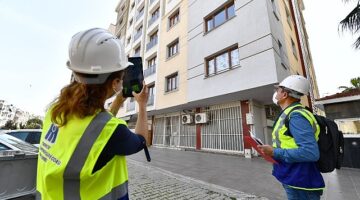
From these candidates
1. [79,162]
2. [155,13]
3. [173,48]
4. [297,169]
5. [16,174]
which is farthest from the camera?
[155,13]

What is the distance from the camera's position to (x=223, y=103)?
35.9ft

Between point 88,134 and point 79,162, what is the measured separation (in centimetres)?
13

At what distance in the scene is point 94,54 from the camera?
1.12 metres

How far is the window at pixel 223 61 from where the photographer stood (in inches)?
368

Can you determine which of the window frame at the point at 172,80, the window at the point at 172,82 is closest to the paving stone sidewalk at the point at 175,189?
the window frame at the point at 172,80

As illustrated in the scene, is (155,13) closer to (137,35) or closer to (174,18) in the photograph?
(137,35)

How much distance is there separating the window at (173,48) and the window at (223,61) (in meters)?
3.84

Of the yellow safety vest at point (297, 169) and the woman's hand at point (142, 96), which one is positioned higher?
the woman's hand at point (142, 96)

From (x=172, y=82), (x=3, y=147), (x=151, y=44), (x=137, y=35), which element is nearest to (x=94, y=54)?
(x=3, y=147)

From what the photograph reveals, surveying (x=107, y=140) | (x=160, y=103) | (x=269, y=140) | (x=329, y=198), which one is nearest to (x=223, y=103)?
(x=269, y=140)

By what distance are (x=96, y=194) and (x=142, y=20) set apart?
21.7 metres

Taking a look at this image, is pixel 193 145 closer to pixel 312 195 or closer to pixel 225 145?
pixel 225 145

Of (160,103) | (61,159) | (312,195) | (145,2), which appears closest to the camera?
(61,159)

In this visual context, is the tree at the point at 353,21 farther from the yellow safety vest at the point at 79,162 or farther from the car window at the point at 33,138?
the car window at the point at 33,138
